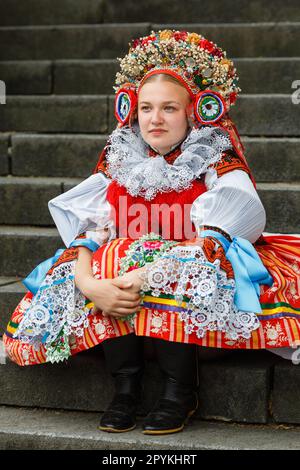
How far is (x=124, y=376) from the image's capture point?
2.83 metres

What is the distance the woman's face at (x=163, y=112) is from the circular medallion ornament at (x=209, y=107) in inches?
2.3

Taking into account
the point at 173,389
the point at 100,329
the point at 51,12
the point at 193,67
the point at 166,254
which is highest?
the point at 51,12

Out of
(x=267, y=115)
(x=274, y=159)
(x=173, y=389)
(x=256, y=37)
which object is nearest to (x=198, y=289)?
(x=173, y=389)

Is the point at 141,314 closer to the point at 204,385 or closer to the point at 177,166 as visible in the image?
the point at 204,385

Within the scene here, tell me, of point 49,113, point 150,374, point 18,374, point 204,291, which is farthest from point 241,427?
point 49,113

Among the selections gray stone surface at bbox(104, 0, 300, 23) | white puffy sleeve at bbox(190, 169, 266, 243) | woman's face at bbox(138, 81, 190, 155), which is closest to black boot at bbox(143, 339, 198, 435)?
white puffy sleeve at bbox(190, 169, 266, 243)

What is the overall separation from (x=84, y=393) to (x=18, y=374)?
0.28m

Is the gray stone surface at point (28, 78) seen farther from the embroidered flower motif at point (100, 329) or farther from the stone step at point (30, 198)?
the embroidered flower motif at point (100, 329)

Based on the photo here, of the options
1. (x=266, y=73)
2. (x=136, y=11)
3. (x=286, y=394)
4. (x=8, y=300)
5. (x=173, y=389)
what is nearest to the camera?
(x=173, y=389)

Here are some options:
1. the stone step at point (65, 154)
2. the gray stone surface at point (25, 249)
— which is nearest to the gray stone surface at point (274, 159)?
the stone step at point (65, 154)

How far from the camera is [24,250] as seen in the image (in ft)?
12.2

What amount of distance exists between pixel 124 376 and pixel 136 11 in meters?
3.39

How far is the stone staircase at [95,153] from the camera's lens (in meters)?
2.84
